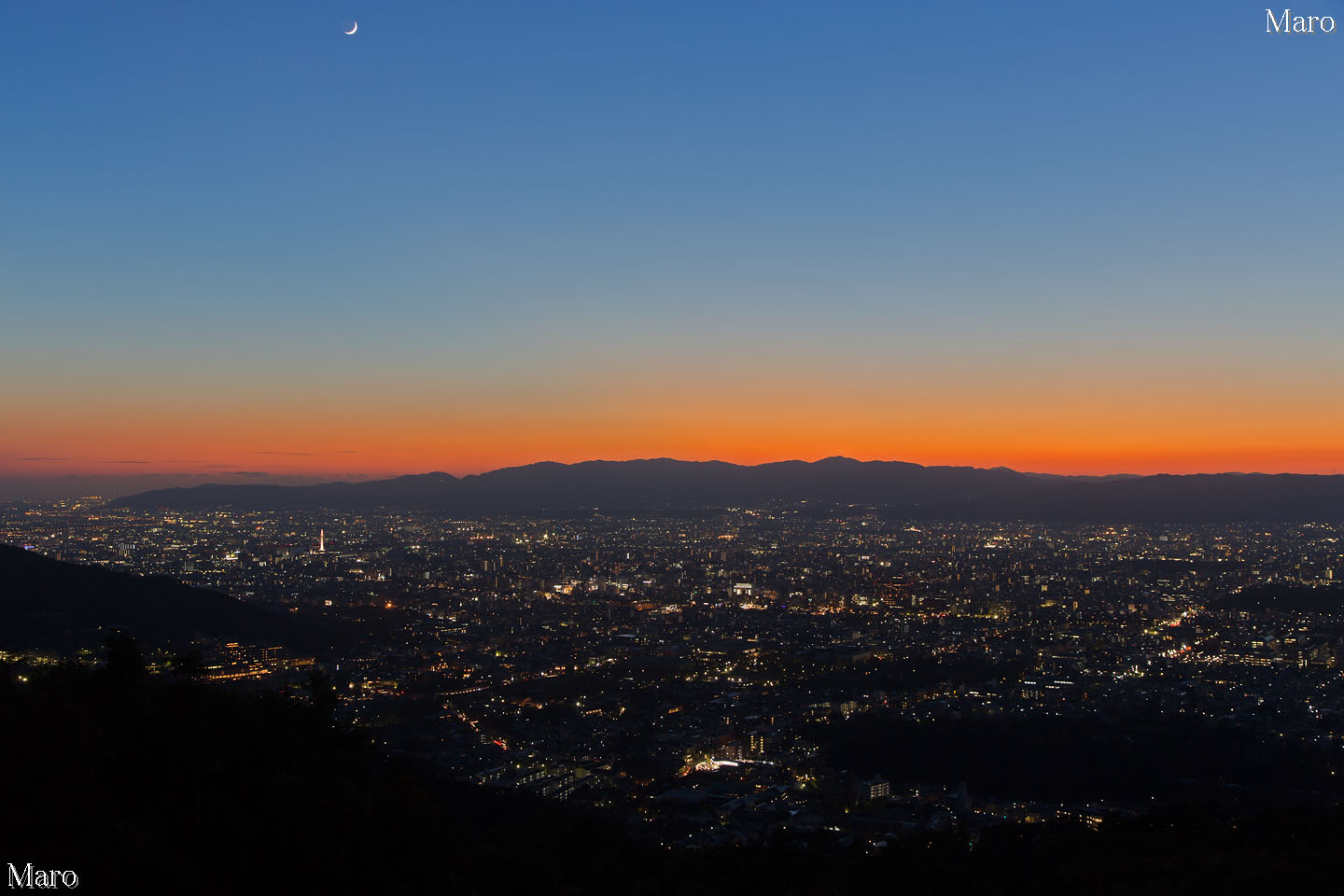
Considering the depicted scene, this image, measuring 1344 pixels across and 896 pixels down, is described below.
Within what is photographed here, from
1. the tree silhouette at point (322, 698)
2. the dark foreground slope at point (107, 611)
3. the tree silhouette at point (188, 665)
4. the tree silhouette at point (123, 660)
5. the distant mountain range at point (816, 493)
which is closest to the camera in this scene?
the tree silhouette at point (123, 660)

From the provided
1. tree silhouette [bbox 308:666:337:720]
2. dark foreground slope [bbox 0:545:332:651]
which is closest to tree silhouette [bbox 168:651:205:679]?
tree silhouette [bbox 308:666:337:720]

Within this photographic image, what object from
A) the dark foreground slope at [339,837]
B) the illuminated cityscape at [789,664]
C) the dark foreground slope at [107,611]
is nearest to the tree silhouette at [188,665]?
the dark foreground slope at [339,837]

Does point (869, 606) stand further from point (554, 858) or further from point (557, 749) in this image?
point (554, 858)

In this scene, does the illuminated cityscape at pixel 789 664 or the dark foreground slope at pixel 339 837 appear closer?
the dark foreground slope at pixel 339 837

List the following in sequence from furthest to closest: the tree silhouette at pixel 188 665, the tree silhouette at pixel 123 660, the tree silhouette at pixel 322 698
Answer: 1. the tree silhouette at pixel 322 698
2. the tree silhouette at pixel 188 665
3. the tree silhouette at pixel 123 660

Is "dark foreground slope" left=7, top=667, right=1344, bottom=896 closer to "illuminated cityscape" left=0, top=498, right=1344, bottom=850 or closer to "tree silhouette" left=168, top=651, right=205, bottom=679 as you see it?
"tree silhouette" left=168, top=651, right=205, bottom=679

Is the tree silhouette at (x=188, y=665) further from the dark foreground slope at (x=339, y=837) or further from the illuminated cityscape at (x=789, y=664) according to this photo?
the illuminated cityscape at (x=789, y=664)

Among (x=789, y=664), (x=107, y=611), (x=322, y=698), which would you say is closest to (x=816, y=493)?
(x=789, y=664)

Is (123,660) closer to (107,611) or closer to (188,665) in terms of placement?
(188,665)
